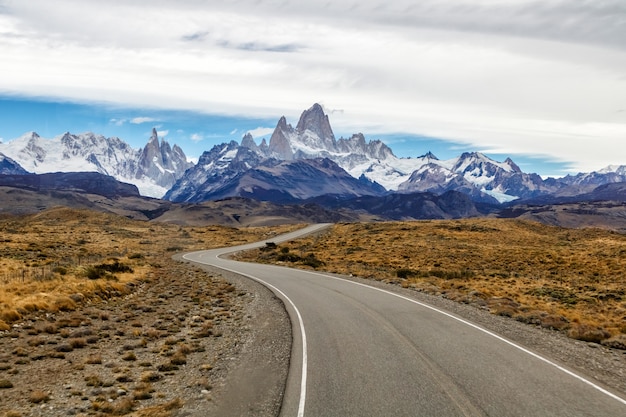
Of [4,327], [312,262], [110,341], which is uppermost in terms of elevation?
[4,327]

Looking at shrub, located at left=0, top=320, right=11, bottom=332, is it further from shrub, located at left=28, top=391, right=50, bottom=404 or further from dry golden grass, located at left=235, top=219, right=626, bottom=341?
dry golden grass, located at left=235, top=219, right=626, bottom=341

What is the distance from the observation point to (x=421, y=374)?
1189 cm

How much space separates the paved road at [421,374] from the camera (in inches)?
388

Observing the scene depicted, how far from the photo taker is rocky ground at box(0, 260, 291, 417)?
1051 cm

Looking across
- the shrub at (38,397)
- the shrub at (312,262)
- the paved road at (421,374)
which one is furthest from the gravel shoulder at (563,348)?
the shrub at (312,262)

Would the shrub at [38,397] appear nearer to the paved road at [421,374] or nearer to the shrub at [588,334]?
the paved road at [421,374]

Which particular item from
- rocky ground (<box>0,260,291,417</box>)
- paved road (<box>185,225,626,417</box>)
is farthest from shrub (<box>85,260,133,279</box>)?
paved road (<box>185,225,626,417</box>)

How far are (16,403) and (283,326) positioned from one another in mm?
10068

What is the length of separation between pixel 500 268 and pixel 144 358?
3946 centimetres

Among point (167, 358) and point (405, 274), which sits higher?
point (167, 358)

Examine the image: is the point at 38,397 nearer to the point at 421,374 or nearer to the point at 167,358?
the point at 167,358

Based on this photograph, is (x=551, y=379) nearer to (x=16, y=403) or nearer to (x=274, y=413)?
(x=274, y=413)

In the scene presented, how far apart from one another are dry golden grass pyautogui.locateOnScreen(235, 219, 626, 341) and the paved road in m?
5.92

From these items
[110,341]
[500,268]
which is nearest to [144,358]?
[110,341]
